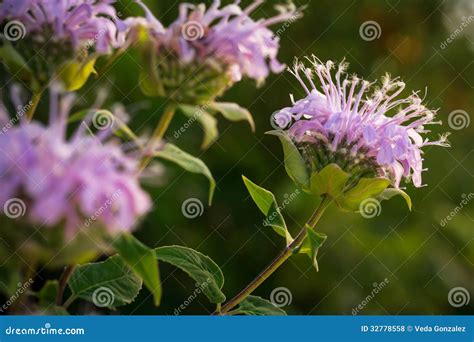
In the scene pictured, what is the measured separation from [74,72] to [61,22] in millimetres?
48

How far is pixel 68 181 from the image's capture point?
505mm

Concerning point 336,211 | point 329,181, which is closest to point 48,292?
point 329,181

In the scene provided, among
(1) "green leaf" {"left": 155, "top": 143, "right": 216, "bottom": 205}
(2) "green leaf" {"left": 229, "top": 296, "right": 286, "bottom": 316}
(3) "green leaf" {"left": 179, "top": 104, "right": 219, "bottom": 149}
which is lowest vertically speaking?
(2) "green leaf" {"left": 229, "top": 296, "right": 286, "bottom": 316}

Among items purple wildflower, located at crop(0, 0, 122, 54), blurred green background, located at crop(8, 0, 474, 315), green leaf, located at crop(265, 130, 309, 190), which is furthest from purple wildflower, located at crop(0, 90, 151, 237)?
blurred green background, located at crop(8, 0, 474, 315)

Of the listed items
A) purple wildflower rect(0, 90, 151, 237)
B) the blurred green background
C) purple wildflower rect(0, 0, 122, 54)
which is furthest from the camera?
the blurred green background

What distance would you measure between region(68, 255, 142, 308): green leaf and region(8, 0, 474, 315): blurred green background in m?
0.54

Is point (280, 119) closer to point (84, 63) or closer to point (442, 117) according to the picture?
point (84, 63)

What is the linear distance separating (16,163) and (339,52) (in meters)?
1.16

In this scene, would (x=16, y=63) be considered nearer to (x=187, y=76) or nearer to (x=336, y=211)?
(x=187, y=76)

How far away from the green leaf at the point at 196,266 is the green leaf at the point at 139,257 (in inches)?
7.0

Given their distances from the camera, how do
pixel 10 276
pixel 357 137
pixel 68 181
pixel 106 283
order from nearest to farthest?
pixel 68 181 < pixel 10 276 < pixel 106 283 < pixel 357 137

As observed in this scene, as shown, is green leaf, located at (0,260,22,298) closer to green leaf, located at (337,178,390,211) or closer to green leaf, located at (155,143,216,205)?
green leaf, located at (155,143,216,205)

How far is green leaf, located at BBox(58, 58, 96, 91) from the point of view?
0.66 metres

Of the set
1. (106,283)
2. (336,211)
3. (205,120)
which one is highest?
(205,120)
